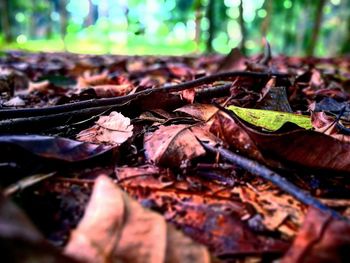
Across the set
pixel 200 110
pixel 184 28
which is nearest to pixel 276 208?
pixel 200 110

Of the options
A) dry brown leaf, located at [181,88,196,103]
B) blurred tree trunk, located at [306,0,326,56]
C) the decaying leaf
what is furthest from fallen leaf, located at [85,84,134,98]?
blurred tree trunk, located at [306,0,326,56]

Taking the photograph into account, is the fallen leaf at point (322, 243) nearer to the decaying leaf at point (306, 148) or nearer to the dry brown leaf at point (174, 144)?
the decaying leaf at point (306, 148)

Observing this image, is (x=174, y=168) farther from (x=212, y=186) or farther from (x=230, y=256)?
(x=230, y=256)

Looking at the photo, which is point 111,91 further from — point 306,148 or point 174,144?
point 306,148

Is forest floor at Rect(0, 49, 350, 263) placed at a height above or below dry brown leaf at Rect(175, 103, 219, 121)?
below

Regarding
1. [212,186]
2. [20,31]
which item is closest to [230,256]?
[212,186]

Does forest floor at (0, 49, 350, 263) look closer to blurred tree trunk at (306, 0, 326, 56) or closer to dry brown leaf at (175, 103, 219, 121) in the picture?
dry brown leaf at (175, 103, 219, 121)

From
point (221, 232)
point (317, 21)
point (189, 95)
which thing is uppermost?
point (317, 21)

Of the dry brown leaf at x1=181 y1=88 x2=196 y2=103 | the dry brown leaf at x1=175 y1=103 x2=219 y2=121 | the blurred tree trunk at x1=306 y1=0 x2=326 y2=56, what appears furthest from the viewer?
the blurred tree trunk at x1=306 y1=0 x2=326 y2=56
